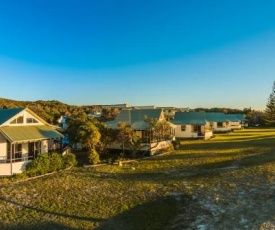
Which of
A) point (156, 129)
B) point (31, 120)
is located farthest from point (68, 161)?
Answer: point (156, 129)

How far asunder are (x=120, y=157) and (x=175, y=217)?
16.9 metres

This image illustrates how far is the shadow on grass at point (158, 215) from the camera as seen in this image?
12.7m

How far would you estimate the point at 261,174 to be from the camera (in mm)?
21234

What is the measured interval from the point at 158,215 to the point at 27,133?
15.0 m

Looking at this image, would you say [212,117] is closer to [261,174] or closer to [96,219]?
[261,174]

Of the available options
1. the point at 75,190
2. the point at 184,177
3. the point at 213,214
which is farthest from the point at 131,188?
the point at 213,214

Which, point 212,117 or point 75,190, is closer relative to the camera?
point 75,190

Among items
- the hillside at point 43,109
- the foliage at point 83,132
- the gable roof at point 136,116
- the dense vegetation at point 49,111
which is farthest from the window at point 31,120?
the hillside at point 43,109

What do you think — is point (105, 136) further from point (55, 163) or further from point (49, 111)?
point (49, 111)

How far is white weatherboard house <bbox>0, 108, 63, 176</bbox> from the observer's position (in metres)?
21.5

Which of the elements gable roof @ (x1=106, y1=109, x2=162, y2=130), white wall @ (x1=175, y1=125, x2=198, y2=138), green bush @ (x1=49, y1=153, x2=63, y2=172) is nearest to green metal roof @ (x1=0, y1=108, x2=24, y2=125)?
green bush @ (x1=49, y1=153, x2=63, y2=172)

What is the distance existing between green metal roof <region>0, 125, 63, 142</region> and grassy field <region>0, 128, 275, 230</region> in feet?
13.5

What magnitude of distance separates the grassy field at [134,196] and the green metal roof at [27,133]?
410 centimetres

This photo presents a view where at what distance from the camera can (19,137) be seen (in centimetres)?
2261
